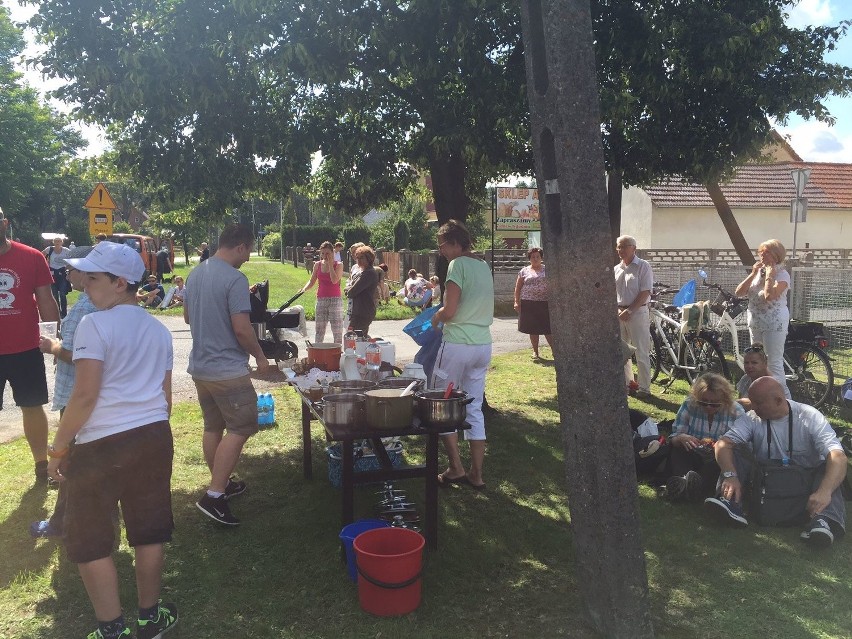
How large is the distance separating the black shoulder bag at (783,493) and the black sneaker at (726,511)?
5.8 inches

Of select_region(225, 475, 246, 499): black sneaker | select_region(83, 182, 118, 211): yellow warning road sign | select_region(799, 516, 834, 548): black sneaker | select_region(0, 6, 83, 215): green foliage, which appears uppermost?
select_region(0, 6, 83, 215): green foliage

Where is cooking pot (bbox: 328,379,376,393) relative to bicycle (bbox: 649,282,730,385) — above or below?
above

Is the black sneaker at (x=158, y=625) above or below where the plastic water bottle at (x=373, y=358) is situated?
below

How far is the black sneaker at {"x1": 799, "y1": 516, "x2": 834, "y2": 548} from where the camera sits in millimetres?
4277

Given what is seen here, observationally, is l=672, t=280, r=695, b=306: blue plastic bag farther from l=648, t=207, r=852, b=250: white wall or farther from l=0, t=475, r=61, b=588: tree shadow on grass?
l=648, t=207, r=852, b=250: white wall

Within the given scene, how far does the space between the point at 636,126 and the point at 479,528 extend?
15.5 ft

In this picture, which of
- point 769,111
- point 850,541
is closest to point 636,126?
point 769,111

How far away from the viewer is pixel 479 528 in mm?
4633

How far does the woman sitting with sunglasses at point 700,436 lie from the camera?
511 cm

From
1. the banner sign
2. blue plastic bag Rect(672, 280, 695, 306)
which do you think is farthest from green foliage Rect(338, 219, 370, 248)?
blue plastic bag Rect(672, 280, 695, 306)

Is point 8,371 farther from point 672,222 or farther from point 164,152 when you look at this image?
point 672,222

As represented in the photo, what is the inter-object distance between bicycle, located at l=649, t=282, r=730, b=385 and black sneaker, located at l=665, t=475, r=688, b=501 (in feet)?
11.8

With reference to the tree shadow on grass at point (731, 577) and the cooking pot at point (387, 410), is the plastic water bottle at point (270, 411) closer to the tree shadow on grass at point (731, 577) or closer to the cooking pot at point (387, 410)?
the tree shadow on grass at point (731, 577)

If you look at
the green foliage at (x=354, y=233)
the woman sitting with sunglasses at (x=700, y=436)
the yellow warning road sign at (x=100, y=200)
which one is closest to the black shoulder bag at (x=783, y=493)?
the woman sitting with sunglasses at (x=700, y=436)
